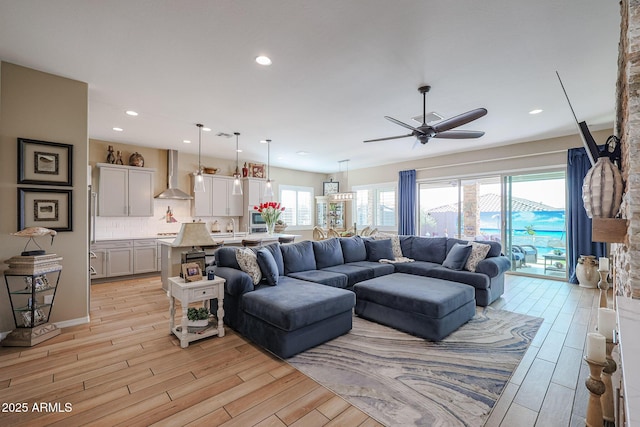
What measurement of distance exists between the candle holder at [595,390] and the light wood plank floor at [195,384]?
433 millimetres

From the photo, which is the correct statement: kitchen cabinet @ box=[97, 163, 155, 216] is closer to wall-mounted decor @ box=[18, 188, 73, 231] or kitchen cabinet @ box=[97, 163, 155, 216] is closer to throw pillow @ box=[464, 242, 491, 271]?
wall-mounted decor @ box=[18, 188, 73, 231]

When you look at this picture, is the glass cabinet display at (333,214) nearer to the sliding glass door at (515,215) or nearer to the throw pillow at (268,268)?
the sliding glass door at (515,215)

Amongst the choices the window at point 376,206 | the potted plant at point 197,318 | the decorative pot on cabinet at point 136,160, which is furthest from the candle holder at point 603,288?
the decorative pot on cabinet at point 136,160

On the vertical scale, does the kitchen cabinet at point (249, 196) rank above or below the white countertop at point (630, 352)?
above

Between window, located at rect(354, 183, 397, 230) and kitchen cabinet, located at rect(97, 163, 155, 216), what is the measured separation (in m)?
5.64

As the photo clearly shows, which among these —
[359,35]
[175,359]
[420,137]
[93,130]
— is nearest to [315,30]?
[359,35]

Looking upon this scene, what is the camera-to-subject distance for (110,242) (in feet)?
17.2

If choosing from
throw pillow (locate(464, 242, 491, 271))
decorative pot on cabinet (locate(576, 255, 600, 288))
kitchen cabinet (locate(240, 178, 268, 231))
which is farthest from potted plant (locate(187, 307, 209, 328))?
decorative pot on cabinet (locate(576, 255, 600, 288))

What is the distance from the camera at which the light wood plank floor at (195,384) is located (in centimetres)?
182

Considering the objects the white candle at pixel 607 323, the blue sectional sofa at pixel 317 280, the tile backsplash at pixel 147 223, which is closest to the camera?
the white candle at pixel 607 323

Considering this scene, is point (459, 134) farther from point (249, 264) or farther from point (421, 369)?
point (249, 264)

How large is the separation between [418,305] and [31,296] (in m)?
3.99

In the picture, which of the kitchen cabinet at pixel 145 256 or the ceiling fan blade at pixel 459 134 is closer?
the ceiling fan blade at pixel 459 134

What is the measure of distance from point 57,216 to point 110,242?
94.6 inches
